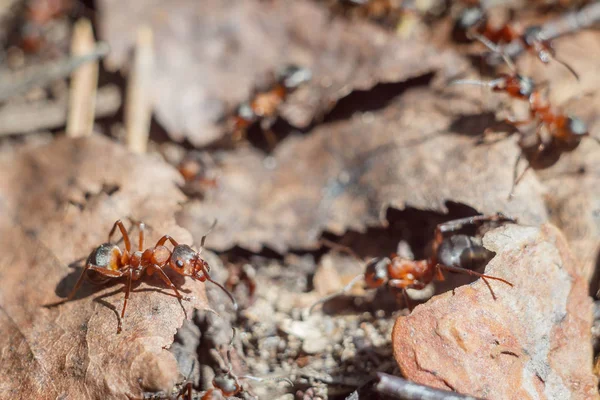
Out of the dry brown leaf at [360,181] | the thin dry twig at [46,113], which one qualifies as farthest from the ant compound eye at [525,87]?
the thin dry twig at [46,113]

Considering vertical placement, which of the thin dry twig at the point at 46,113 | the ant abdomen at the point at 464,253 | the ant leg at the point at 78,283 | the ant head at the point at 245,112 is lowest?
the thin dry twig at the point at 46,113

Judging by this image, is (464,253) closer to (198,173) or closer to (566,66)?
(566,66)

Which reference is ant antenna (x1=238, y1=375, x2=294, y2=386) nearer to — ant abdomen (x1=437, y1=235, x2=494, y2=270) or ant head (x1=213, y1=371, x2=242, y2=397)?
ant head (x1=213, y1=371, x2=242, y2=397)

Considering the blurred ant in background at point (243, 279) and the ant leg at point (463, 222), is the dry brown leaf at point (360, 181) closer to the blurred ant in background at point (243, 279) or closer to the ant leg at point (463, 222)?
the ant leg at point (463, 222)

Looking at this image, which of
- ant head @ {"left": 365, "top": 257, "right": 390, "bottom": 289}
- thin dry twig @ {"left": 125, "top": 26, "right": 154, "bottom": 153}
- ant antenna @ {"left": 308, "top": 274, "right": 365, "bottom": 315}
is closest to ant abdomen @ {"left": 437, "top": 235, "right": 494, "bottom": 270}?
ant head @ {"left": 365, "top": 257, "right": 390, "bottom": 289}

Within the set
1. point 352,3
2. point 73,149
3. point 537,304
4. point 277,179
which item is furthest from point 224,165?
point 537,304
